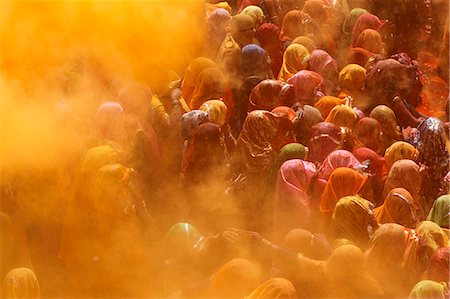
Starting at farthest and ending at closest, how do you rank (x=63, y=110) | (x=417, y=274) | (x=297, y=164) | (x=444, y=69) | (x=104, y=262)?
(x=444, y=69) → (x=63, y=110) → (x=297, y=164) → (x=104, y=262) → (x=417, y=274)

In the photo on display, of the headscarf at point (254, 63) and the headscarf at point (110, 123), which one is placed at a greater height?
the headscarf at point (254, 63)

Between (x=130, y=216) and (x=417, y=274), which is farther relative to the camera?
(x=130, y=216)

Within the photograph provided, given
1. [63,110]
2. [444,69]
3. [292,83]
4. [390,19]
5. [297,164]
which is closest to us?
[297,164]

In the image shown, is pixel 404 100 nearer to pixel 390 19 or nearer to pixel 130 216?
pixel 390 19

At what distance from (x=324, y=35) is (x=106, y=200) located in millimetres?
4020

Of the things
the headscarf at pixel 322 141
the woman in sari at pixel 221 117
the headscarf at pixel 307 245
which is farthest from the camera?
the woman in sari at pixel 221 117

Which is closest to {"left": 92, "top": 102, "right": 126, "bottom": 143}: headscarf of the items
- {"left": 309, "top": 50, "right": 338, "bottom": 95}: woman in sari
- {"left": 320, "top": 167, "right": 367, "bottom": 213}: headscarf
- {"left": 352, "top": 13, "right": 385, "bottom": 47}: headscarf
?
{"left": 320, "top": 167, "right": 367, "bottom": 213}: headscarf

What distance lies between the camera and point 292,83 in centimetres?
813

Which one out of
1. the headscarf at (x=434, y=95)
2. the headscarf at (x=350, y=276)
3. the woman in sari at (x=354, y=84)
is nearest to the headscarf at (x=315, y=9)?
the woman in sari at (x=354, y=84)

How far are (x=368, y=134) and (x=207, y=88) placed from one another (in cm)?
155

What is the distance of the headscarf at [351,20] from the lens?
955 centimetres

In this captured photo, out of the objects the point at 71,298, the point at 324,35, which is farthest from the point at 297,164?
the point at 324,35

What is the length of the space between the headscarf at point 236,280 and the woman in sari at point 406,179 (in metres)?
1.72

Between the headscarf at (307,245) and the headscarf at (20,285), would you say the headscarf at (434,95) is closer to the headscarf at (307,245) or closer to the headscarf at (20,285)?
the headscarf at (307,245)
